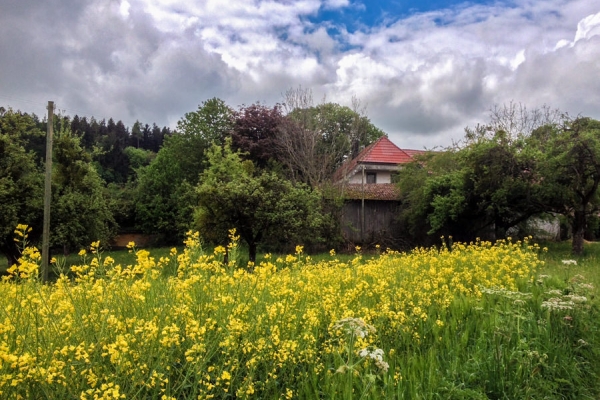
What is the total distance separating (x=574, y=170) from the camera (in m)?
12.2

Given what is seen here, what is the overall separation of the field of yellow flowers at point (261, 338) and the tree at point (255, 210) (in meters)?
8.22

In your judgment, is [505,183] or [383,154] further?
[383,154]

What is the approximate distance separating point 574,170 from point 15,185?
17.1 metres

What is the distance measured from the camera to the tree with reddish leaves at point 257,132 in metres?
23.4

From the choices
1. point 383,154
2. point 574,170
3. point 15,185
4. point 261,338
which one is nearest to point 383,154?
point 383,154

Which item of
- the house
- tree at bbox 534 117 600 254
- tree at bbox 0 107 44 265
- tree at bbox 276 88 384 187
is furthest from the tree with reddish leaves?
tree at bbox 534 117 600 254

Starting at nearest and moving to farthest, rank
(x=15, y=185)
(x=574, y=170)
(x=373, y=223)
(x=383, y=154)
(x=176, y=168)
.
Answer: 1. (x=574, y=170)
2. (x=15, y=185)
3. (x=373, y=223)
4. (x=176, y=168)
5. (x=383, y=154)

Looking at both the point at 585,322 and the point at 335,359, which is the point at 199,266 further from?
the point at 585,322

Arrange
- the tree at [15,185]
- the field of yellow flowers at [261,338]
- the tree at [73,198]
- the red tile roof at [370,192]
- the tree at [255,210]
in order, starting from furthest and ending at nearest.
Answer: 1. the red tile roof at [370,192]
2. the tree at [73,198]
3. the tree at [15,185]
4. the tree at [255,210]
5. the field of yellow flowers at [261,338]

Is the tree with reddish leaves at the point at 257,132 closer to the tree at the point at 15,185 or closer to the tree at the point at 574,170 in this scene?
the tree at the point at 15,185

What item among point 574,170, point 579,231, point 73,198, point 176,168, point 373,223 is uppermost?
point 176,168

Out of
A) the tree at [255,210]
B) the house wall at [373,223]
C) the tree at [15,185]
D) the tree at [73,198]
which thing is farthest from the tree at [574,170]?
the tree at [15,185]

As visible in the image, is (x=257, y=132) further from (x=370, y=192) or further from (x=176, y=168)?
(x=370, y=192)

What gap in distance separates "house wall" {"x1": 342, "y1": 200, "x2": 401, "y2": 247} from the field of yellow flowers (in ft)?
42.0
